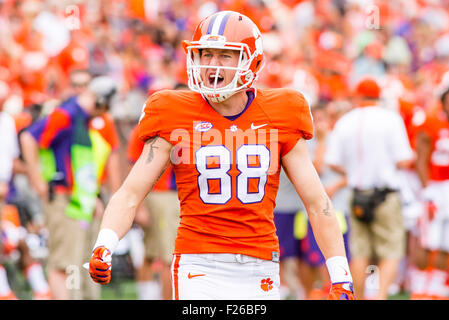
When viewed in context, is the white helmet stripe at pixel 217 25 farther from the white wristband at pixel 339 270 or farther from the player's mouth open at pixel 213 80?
the white wristband at pixel 339 270

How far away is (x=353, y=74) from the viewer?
11.5 metres

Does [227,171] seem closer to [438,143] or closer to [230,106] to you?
[230,106]

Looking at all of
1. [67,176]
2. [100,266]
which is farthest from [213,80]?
[67,176]

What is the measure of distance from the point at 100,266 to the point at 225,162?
28.9 inches

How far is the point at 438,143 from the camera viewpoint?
7906 millimetres

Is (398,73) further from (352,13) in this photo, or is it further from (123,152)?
(123,152)

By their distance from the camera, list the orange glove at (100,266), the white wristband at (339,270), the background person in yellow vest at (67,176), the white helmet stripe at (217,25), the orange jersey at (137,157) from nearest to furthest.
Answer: the orange glove at (100,266), the white wristband at (339,270), the white helmet stripe at (217,25), the background person in yellow vest at (67,176), the orange jersey at (137,157)

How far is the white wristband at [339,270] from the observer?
397 cm

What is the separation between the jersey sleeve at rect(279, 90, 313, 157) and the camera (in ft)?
13.5

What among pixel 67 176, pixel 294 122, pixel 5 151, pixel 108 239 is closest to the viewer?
pixel 108 239

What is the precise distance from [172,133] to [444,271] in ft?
14.7

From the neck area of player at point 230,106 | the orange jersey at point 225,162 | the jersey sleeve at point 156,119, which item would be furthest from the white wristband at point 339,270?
the jersey sleeve at point 156,119

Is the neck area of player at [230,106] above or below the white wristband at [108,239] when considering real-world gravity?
above

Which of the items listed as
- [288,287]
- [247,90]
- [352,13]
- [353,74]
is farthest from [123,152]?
[352,13]
